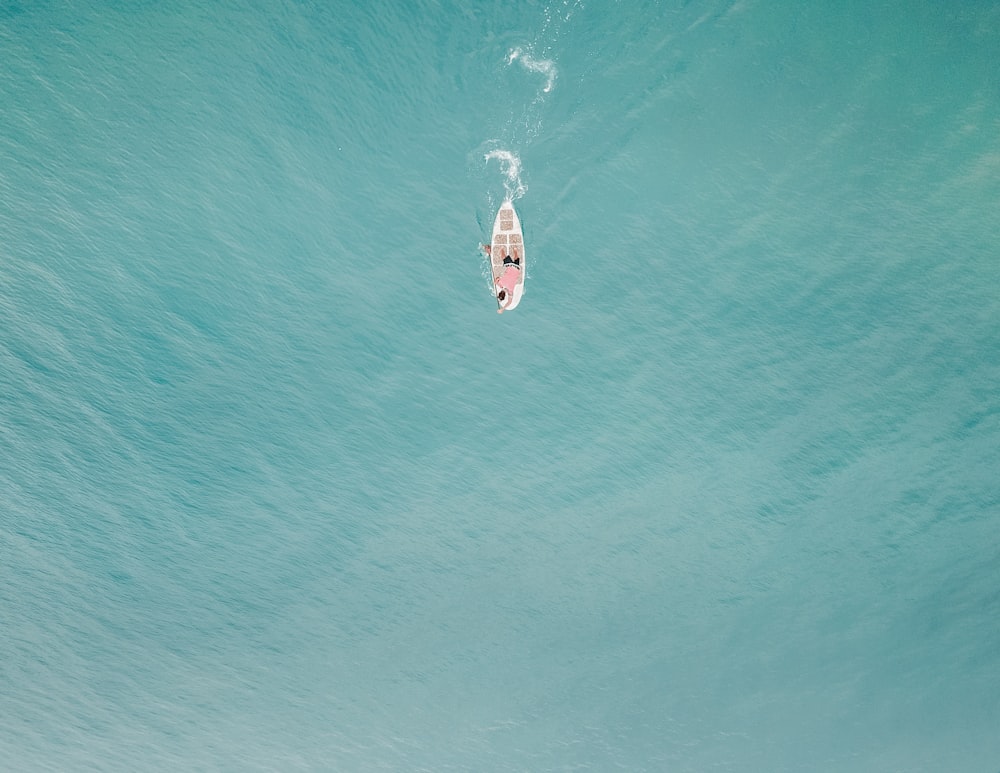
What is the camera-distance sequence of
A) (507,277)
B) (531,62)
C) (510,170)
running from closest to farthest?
(531,62)
(510,170)
(507,277)

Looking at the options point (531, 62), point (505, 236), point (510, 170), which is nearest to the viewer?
point (531, 62)

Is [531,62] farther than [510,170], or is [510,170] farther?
[510,170]

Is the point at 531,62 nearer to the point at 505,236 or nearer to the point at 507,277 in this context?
the point at 505,236

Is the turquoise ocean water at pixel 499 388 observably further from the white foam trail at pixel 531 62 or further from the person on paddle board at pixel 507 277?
the person on paddle board at pixel 507 277

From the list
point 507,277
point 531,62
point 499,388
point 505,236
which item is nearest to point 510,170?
point 505,236

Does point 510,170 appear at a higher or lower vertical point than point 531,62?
lower

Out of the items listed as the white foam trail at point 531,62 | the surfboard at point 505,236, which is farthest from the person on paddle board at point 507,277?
the white foam trail at point 531,62

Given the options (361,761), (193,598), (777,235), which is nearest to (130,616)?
(193,598)
